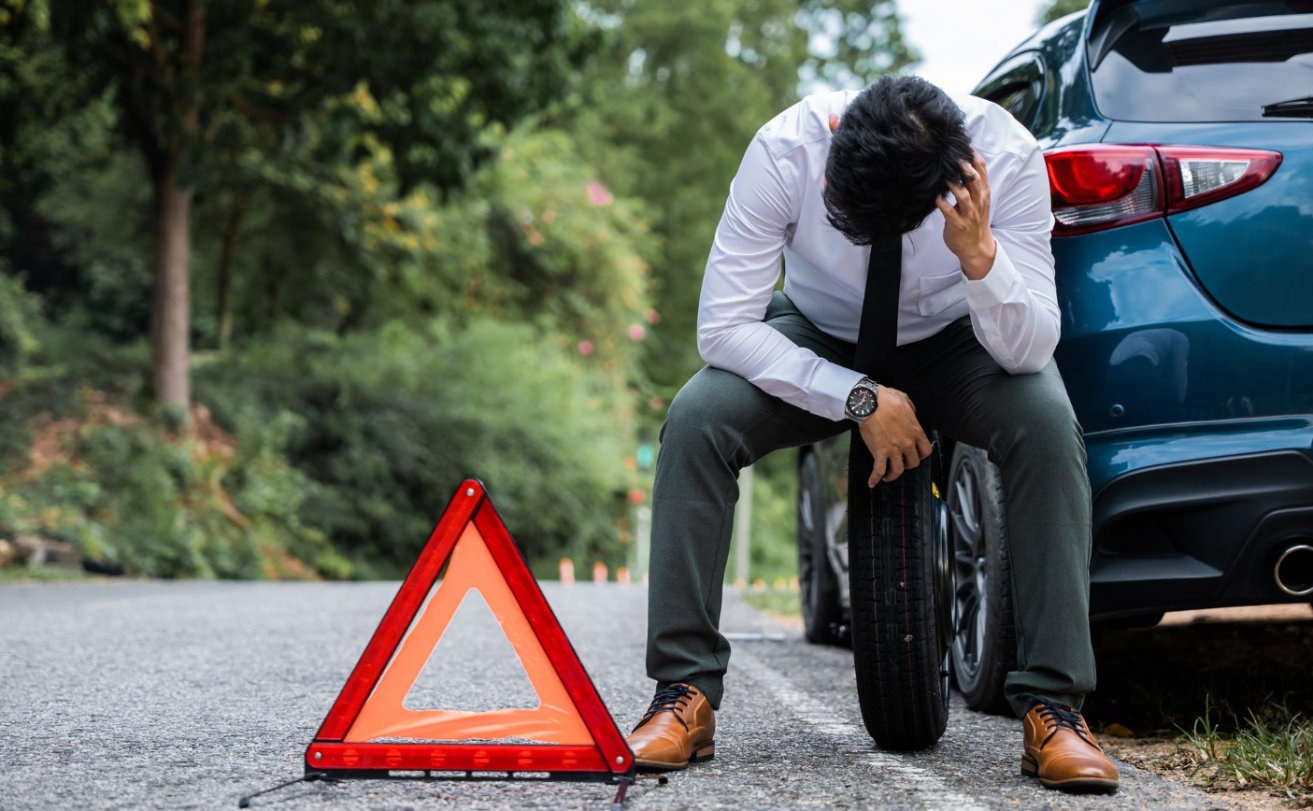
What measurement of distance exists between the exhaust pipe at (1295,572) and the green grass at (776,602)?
196 inches

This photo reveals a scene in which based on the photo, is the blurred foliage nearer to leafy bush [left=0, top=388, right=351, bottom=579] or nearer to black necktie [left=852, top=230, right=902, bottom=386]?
leafy bush [left=0, top=388, right=351, bottom=579]

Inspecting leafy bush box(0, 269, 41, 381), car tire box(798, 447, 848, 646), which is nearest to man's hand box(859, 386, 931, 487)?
car tire box(798, 447, 848, 646)

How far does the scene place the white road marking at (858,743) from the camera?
2.86 m

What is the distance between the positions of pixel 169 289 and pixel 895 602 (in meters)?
12.2

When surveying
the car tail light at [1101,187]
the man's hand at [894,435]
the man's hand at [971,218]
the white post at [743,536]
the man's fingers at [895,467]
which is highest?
the car tail light at [1101,187]

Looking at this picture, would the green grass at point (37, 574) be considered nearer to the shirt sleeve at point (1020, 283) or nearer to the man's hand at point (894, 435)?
the man's hand at point (894, 435)

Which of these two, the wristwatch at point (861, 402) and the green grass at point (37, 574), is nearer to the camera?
the wristwatch at point (861, 402)

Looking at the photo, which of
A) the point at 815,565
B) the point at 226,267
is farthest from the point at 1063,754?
the point at 226,267

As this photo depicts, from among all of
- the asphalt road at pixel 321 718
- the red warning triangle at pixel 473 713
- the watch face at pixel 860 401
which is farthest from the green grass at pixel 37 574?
the watch face at pixel 860 401

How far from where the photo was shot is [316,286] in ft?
62.9

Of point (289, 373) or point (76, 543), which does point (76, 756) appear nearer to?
Answer: point (76, 543)

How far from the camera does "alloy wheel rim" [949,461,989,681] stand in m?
4.01

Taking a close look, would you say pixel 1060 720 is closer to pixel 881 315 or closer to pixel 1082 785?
pixel 1082 785

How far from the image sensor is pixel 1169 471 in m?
3.30
